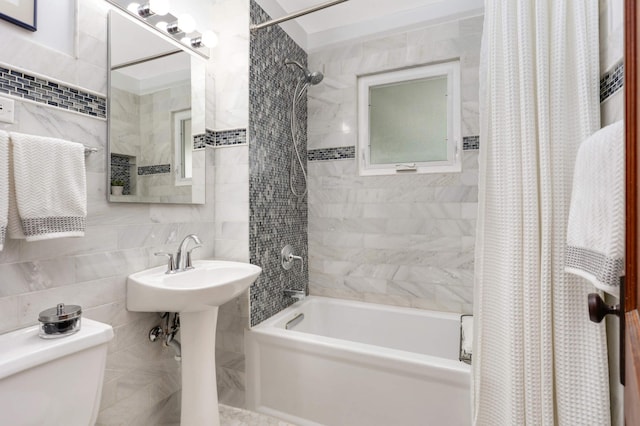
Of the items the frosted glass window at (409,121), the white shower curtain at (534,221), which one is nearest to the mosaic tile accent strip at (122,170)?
the white shower curtain at (534,221)

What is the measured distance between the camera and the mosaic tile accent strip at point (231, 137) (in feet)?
6.31

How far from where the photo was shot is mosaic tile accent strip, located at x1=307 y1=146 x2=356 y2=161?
249 centimetres

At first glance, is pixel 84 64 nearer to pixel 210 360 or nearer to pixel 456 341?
pixel 210 360

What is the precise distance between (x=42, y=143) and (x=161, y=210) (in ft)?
2.08

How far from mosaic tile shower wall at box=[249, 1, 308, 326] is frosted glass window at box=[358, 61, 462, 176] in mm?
583

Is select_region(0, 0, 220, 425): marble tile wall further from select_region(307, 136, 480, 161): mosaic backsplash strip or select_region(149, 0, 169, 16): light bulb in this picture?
select_region(307, 136, 480, 161): mosaic backsplash strip

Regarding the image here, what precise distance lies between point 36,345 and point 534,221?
165cm

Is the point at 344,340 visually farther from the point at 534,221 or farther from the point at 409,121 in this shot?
the point at 409,121

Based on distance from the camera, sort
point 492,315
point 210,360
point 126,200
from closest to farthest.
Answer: point 492,315, point 126,200, point 210,360

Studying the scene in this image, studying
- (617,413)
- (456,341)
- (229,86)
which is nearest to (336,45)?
(229,86)

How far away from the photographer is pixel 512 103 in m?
1.15

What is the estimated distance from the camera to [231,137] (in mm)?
1953

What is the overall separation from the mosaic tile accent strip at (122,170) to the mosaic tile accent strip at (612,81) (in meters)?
1.82

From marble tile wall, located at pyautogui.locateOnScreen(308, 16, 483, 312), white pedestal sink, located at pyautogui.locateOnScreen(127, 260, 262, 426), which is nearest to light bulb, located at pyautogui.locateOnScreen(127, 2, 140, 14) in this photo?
white pedestal sink, located at pyautogui.locateOnScreen(127, 260, 262, 426)
